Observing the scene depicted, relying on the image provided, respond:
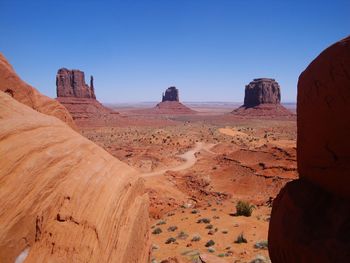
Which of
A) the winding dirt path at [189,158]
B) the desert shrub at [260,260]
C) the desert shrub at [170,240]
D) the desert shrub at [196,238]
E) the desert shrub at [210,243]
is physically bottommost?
the winding dirt path at [189,158]

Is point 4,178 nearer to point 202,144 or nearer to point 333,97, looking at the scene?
point 333,97

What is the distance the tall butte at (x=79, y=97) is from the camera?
90250 millimetres

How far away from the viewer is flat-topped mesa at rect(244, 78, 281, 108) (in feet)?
389

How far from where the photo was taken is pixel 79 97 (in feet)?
333

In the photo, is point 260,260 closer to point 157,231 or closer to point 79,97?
point 157,231

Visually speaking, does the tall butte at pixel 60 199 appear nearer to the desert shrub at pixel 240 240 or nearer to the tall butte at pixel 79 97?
the desert shrub at pixel 240 240

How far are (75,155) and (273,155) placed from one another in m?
26.5

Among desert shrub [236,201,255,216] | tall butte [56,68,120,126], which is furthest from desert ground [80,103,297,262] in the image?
tall butte [56,68,120,126]

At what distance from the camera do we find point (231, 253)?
11.1 m

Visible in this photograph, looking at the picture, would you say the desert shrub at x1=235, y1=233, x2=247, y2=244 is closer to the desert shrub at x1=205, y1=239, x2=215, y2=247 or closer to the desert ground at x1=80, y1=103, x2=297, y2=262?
the desert ground at x1=80, y1=103, x2=297, y2=262

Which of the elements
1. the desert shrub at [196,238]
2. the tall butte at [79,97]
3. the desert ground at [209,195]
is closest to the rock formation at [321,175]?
the desert ground at [209,195]

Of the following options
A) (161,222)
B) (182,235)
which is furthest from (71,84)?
(182,235)

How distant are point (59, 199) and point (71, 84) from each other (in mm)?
103696

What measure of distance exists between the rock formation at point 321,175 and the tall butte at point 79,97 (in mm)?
83322
